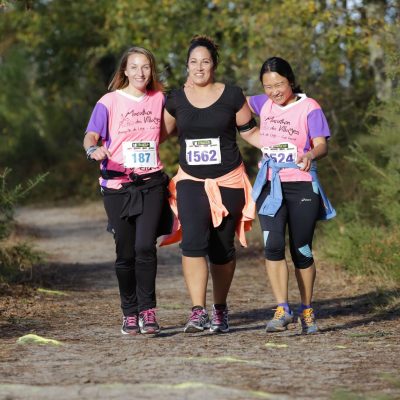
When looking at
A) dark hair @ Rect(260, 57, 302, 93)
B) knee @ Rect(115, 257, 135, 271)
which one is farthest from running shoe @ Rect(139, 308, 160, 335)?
dark hair @ Rect(260, 57, 302, 93)

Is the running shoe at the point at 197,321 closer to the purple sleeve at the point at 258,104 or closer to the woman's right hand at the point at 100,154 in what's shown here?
the woman's right hand at the point at 100,154

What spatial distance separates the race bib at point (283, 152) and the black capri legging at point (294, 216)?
17 cm

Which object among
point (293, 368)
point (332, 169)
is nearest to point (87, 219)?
point (332, 169)

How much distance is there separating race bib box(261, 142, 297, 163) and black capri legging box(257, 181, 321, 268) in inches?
6.5

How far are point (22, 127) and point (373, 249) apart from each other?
84.7ft

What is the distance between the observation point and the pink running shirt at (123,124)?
26.6 feet

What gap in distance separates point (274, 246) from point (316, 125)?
888mm

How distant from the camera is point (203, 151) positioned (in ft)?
26.5

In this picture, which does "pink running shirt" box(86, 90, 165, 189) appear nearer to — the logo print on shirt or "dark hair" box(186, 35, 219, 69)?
the logo print on shirt

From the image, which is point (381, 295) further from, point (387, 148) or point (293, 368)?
point (293, 368)

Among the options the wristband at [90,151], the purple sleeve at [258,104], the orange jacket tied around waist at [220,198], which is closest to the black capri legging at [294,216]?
the orange jacket tied around waist at [220,198]

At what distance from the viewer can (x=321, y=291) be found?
11523 millimetres

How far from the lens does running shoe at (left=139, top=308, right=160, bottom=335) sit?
8.09 meters

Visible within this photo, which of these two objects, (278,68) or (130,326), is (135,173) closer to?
(130,326)
